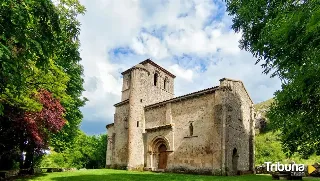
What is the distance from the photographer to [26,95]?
11.2m

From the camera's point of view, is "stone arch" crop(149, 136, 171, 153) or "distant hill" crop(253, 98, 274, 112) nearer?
"stone arch" crop(149, 136, 171, 153)

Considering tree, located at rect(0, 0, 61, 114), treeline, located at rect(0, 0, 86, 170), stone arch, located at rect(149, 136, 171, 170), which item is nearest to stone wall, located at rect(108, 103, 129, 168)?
stone arch, located at rect(149, 136, 171, 170)

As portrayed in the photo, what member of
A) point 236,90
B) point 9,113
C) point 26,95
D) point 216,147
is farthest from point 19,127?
point 236,90

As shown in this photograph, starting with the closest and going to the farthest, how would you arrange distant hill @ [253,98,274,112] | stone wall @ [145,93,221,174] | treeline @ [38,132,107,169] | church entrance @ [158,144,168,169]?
stone wall @ [145,93,221,174] → church entrance @ [158,144,168,169] → treeline @ [38,132,107,169] → distant hill @ [253,98,274,112]

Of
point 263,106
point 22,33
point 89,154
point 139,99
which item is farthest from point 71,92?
point 263,106

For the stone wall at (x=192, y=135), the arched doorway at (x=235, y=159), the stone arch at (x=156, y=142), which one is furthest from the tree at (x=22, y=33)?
the stone arch at (x=156, y=142)

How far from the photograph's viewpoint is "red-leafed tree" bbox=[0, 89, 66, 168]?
13.2m

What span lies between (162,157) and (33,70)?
19962 mm

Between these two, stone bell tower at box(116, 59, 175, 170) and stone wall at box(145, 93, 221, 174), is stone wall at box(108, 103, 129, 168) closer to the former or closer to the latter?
stone bell tower at box(116, 59, 175, 170)

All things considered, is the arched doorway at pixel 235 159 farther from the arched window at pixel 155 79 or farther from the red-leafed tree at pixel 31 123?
the red-leafed tree at pixel 31 123

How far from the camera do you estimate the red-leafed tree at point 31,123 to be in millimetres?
13234

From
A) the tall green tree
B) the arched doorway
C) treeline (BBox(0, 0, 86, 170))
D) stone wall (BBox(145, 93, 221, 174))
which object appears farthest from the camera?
the arched doorway

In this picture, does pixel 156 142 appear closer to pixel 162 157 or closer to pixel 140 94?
pixel 162 157

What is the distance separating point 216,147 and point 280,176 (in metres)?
6.27
